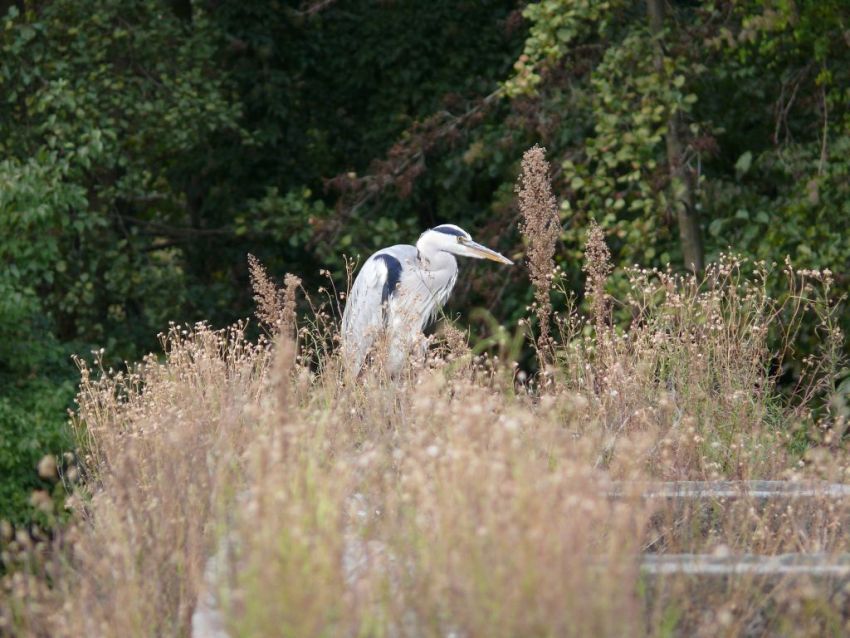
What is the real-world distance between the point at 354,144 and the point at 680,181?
434 centimetres

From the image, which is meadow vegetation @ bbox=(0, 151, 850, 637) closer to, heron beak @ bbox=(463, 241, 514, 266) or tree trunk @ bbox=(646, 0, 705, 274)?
heron beak @ bbox=(463, 241, 514, 266)

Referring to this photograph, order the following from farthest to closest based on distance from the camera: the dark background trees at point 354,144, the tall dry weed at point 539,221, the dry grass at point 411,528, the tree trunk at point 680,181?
the tree trunk at point 680,181, the dark background trees at point 354,144, the tall dry weed at point 539,221, the dry grass at point 411,528

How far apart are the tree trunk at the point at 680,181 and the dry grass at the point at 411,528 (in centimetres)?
470

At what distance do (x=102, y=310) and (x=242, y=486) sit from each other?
27.8 feet

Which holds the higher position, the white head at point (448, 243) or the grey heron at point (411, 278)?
the white head at point (448, 243)

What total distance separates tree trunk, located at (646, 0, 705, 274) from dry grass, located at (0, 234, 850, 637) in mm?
4703

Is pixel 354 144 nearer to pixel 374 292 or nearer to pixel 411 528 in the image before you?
pixel 374 292

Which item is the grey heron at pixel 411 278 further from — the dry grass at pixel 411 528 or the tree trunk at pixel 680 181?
the tree trunk at pixel 680 181

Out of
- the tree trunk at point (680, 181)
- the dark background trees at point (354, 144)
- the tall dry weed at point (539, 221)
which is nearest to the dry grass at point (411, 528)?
the tall dry weed at point (539, 221)

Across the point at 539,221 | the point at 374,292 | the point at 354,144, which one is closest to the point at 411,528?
the point at 539,221

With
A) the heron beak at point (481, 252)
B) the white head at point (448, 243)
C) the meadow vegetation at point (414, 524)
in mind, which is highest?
the white head at point (448, 243)

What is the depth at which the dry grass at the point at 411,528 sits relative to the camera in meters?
2.78

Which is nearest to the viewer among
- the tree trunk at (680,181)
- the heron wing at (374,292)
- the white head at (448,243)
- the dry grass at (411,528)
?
the dry grass at (411,528)

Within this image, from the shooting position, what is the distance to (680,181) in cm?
992
